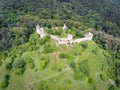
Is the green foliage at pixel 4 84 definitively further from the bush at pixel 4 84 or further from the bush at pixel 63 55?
the bush at pixel 63 55

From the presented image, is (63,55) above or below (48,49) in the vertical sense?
below

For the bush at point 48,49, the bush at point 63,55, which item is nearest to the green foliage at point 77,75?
the bush at point 63,55

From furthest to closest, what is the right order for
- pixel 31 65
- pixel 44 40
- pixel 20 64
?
1. pixel 44 40
2. pixel 20 64
3. pixel 31 65

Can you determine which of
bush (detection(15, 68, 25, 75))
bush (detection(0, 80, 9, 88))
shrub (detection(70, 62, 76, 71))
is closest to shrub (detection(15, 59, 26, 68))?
bush (detection(15, 68, 25, 75))

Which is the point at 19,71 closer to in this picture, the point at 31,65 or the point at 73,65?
the point at 31,65

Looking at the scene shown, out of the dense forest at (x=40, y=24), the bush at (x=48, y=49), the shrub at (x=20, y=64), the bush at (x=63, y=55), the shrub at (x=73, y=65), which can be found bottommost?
the dense forest at (x=40, y=24)

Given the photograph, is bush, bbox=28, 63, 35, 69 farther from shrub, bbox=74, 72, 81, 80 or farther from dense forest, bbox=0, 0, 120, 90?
dense forest, bbox=0, 0, 120, 90

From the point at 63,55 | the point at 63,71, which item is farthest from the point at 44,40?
the point at 63,71

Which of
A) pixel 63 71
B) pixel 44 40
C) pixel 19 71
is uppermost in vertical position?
pixel 44 40

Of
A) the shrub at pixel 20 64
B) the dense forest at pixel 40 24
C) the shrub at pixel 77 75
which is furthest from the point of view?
the dense forest at pixel 40 24

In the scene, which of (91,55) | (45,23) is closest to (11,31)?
(45,23)

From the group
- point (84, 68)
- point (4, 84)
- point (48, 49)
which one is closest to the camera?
point (4, 84)

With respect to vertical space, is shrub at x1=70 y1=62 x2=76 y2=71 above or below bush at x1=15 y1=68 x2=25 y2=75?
above
